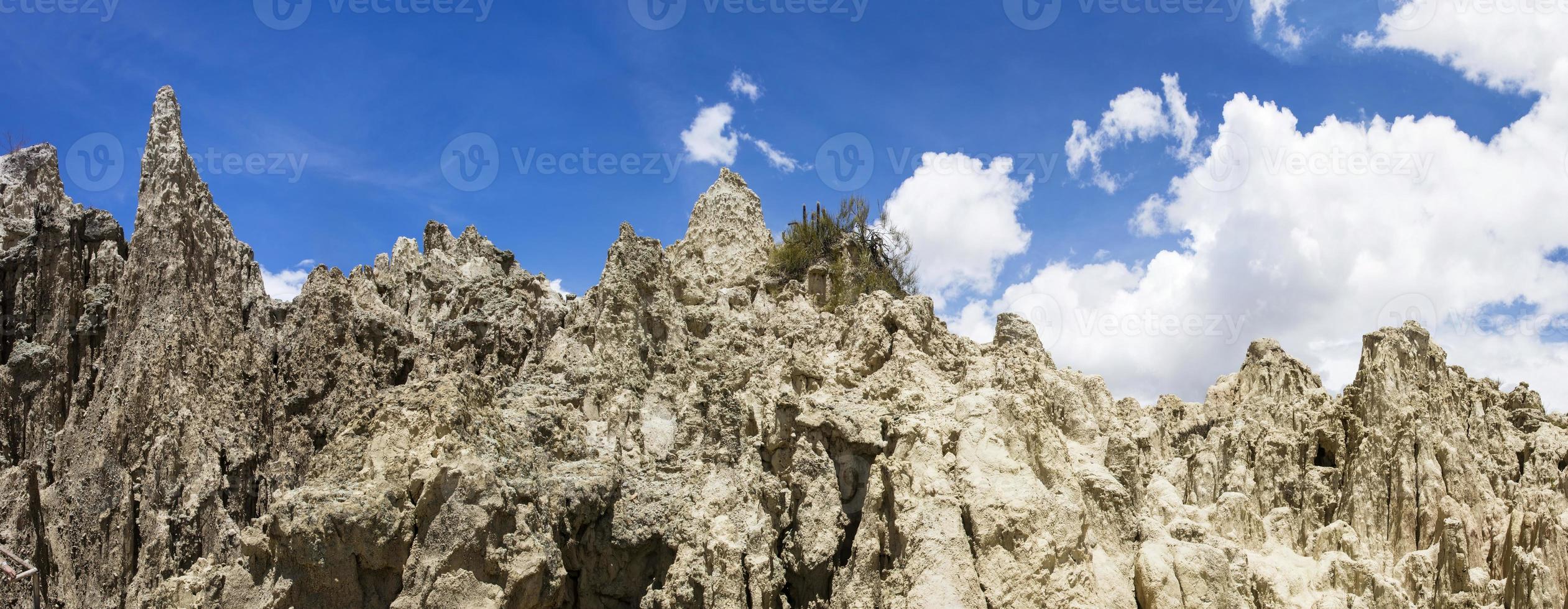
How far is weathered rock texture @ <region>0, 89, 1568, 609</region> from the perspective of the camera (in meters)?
8.17

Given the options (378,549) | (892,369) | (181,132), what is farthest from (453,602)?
(181,132)

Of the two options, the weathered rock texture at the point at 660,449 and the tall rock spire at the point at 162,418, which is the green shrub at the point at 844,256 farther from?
the tall rock spire at the point at 162,418

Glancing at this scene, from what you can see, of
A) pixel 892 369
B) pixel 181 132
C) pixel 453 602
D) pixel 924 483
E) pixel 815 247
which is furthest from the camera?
pixel 815 247

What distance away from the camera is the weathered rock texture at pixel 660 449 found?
322 inches

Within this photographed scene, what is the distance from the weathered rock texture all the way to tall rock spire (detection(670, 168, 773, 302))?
7 centimetres

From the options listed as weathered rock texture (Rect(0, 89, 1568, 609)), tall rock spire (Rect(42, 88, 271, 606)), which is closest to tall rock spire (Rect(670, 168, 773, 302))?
weathered rock texture (Rect(0, 89, 1568, 609))

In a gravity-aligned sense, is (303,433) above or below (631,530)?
above

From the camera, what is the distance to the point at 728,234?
50.6 ft

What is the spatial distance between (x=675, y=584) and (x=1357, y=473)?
387 inches

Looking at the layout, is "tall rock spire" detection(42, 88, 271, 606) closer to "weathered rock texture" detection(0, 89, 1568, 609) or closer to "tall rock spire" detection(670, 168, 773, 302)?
"weathered rock texture" detection(0, 89, 1568, 609)

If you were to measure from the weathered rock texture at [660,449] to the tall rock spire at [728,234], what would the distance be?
2.8 inches

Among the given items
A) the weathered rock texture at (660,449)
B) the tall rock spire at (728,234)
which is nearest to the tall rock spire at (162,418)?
the weathered rock texture at (660,449)

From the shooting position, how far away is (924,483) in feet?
27.6

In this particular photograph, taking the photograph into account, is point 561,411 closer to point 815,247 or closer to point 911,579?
point 911,579
